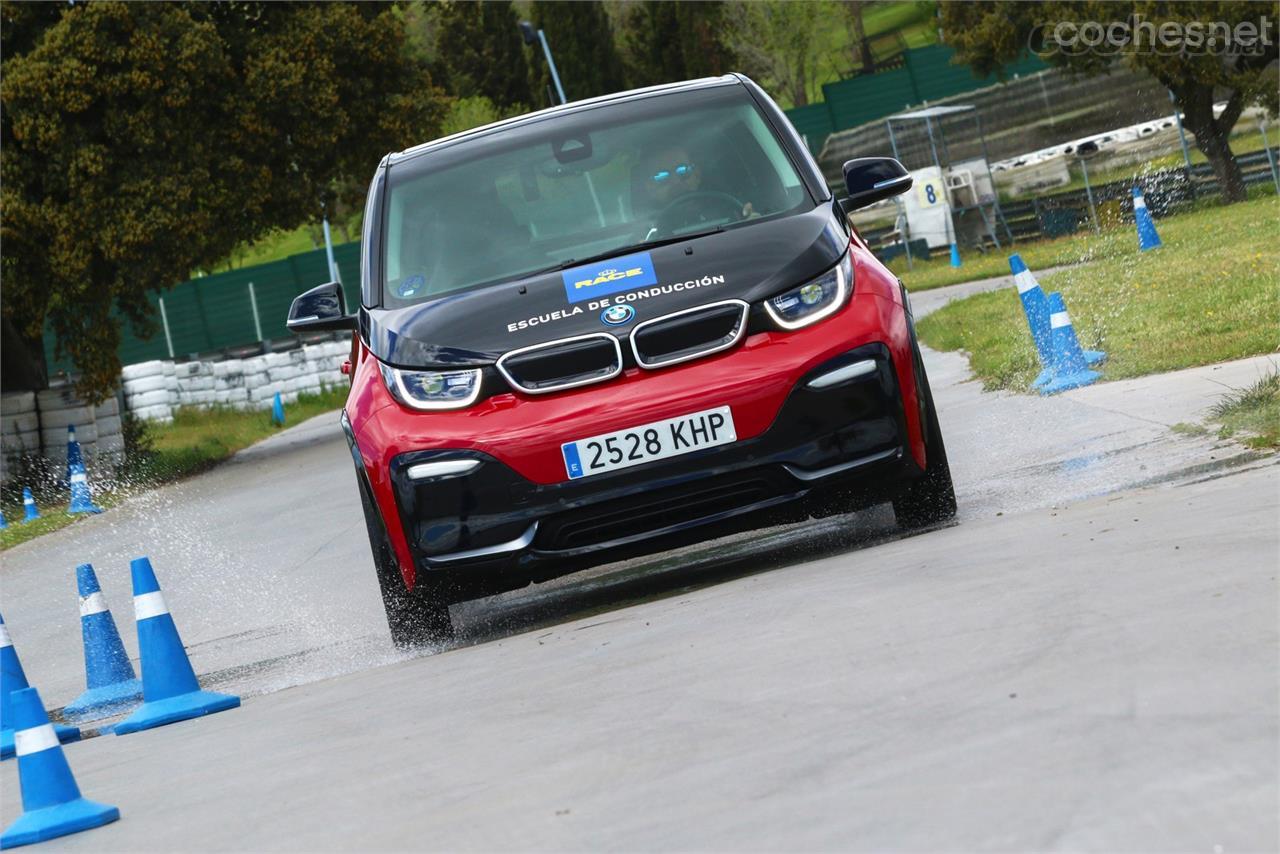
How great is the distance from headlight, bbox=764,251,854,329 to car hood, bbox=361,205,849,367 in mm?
33

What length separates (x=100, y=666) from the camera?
8117 millimetres

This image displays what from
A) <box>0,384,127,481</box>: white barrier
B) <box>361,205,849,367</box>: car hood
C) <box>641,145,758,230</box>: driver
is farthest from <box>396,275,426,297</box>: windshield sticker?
<box>0,384,127,481</box>: white barrier

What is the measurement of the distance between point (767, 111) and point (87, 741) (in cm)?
356

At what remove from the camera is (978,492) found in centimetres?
834

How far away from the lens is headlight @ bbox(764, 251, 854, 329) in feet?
22.5

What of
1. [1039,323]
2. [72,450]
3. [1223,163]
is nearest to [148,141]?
[72,450]

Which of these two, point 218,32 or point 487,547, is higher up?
point 218,32

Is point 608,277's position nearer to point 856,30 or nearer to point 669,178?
point 669,178

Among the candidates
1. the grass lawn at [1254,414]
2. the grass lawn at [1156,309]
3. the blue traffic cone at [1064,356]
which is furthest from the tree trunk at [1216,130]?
the grass lawn at [1254,414]

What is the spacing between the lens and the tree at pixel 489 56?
8225 cm

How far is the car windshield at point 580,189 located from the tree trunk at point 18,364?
769 inches

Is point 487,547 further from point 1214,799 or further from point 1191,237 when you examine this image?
point 1191,237

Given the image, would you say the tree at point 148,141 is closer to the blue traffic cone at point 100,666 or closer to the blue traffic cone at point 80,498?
the blue traffic cone at point 80,498

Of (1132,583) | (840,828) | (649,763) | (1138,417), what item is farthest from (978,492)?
(840,828)
